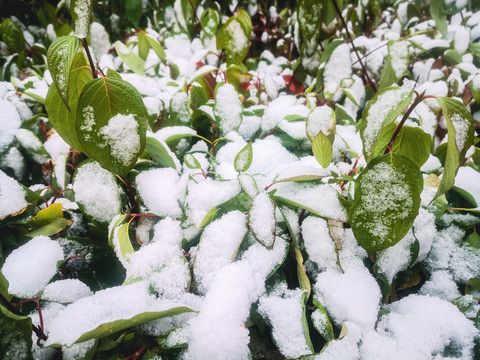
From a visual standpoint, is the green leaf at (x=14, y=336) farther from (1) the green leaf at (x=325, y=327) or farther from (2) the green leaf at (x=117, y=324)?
(1) the green leaf at (x=325, y=327)

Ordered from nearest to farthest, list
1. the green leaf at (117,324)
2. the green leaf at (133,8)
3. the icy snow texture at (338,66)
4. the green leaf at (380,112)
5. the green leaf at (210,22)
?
the green leaf at (117,324)
the green leaf at (380,112)
the icy snow texture at (338,66)
the green leaf at (210,22)
the green leaf at (133,8)

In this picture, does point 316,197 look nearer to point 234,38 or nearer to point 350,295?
point 350,295

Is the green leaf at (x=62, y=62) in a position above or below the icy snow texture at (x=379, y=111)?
above

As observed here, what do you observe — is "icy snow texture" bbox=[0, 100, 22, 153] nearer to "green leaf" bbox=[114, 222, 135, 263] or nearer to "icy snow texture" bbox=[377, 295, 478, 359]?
"green leaf" bbox=[114, 222, 135, 263]

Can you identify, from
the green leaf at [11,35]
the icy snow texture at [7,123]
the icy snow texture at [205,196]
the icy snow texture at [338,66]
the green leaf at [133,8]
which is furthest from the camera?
the green leaf at [133,8]

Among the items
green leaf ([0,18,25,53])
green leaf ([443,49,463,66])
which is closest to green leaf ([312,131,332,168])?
green leaf ([443,49,463,66])

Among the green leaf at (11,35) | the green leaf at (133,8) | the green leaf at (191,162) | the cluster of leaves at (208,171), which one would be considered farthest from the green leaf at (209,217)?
the green leaf at (133,8)
